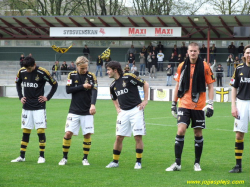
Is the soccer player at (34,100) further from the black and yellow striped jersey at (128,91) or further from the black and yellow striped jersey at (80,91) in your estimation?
the black and yellow striped jersey at (128,91)

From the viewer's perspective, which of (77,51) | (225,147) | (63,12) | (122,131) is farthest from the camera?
(63,12)

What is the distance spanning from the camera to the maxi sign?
36906 millimetres

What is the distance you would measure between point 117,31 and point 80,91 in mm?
29283

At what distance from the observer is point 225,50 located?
138 ft

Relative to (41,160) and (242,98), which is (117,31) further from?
(242,98)

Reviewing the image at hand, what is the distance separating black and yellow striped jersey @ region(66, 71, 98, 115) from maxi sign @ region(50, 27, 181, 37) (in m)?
28.1

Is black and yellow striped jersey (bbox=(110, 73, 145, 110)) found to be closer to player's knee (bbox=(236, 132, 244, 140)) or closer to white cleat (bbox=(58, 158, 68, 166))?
white cleat (bbox=(58, 158, 68, 166))

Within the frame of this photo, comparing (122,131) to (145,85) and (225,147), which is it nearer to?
(145,85)

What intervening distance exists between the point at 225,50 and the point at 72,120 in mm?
34521

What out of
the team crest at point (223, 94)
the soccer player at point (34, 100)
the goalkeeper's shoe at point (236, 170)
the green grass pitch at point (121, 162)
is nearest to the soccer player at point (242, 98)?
the goalkeeper's shoe at point (236, 170)

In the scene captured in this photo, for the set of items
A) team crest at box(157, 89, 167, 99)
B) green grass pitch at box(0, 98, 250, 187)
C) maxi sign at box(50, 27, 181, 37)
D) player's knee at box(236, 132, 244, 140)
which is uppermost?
maxi sign at box(50, 27, 181, 37)

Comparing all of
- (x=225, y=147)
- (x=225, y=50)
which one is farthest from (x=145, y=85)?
(x=225, y=50)

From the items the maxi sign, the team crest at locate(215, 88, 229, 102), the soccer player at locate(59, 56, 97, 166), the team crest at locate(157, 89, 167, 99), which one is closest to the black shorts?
the soccer player at locate(59, 56, 97, 166)

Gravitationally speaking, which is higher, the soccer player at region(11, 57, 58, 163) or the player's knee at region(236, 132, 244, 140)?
the soccer player at region(11, 57, 58, 163)
